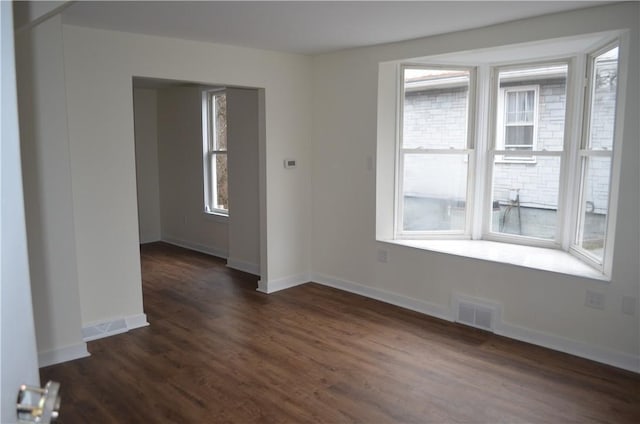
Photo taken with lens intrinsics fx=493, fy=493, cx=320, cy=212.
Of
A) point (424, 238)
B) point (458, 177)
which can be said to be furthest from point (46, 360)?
point (458, 177)

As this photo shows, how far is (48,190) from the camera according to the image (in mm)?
3275

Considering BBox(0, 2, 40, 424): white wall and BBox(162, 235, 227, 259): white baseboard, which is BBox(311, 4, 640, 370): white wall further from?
BBox(0, 2, 40, 424): white wall

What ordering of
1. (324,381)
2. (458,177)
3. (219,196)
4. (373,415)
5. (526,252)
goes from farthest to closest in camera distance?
(219,196) < (458,177) < (526,252) < (324,381) < (373,415)

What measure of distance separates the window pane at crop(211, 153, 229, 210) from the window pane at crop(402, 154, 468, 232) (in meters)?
2.79

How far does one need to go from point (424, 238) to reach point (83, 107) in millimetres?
3180

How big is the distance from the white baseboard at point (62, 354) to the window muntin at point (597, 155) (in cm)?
377

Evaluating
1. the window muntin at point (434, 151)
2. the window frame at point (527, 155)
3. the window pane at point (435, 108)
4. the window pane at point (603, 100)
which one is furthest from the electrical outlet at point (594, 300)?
the window pane at point (435, 108)

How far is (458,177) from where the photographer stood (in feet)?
15.3

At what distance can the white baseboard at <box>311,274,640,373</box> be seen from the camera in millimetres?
3355

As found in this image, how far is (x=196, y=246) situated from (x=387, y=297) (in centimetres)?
334

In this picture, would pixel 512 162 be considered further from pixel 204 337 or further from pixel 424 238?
pixel 204 337

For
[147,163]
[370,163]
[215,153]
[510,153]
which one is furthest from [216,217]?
[510,153]

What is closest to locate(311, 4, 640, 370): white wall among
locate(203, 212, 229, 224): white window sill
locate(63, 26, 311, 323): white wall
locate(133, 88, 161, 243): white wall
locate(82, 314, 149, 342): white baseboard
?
locate(63, 26, 311, 323): white wall

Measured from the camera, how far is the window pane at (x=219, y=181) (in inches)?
263
